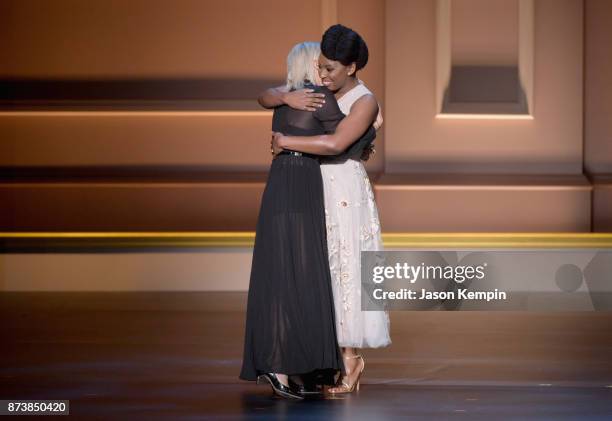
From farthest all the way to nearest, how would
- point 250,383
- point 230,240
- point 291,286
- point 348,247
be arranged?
point 230,240 → point 250,383 → point 348,247 → point 291,286

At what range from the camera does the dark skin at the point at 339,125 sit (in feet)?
13.4

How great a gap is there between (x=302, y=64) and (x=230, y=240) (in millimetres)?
4315

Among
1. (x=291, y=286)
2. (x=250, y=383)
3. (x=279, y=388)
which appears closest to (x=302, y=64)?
(x=291, y=286)

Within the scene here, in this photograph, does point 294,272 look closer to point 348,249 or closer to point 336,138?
point 348,249

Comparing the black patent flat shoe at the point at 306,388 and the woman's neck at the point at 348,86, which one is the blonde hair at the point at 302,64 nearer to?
the woman's neck at the point at 348,86

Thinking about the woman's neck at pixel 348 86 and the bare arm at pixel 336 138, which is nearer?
the bare arm at pixel 336 138

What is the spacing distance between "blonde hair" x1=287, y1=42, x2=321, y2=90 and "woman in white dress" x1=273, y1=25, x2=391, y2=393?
1.2 inches

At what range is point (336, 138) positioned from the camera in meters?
4.09

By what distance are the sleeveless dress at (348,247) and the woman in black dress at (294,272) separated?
0.18 feet

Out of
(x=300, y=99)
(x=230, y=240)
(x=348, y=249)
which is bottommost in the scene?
(x=230, y=240)

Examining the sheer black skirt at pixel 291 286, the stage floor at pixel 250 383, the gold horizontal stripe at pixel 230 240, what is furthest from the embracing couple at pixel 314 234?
the gold horizontal stripe at pixel 230 240

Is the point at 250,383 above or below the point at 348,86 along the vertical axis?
below

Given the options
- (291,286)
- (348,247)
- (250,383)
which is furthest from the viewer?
(250,383)

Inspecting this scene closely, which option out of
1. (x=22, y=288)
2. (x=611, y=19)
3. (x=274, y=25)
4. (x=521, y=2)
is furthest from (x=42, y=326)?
(x=611, y=19)
